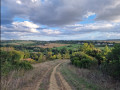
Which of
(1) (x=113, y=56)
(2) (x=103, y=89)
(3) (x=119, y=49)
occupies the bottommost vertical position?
(2) (x=103, y=89)

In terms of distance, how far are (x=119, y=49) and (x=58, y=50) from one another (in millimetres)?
75787

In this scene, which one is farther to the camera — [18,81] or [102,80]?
[102,80]

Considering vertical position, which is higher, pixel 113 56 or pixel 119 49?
pixel 119 49

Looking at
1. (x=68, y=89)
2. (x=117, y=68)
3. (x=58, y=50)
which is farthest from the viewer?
(x=58, y=50)

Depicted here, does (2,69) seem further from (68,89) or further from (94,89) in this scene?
(94,89)

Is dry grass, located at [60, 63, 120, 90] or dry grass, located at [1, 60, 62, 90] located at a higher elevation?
dry grass, located at [1, 60, 62, 90]

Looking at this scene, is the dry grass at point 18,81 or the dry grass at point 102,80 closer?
the dry grass at point 18,81

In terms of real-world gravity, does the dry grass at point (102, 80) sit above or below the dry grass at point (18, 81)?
below

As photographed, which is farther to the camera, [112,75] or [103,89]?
[112,75]

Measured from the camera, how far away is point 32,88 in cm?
638

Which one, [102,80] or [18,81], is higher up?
[18,81]

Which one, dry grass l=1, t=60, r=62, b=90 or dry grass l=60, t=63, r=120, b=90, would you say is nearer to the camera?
dry grass l=1, t=60, r=62, b=90

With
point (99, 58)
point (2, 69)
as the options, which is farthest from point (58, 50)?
point (2, 69)

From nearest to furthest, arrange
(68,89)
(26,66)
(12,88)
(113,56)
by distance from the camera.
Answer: (12,88), (68,89), (113,56), (26,66)
